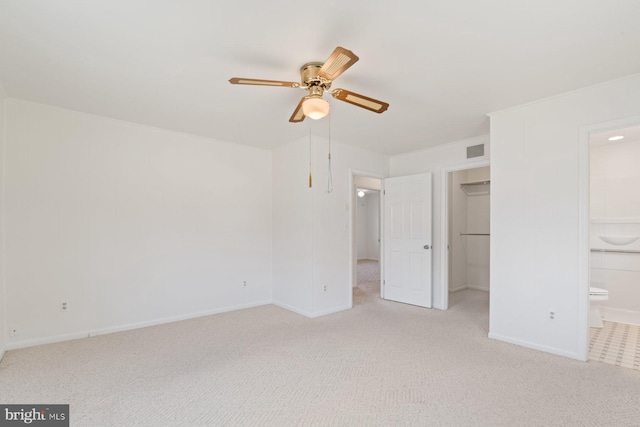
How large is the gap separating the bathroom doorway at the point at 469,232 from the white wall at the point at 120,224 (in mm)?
3591

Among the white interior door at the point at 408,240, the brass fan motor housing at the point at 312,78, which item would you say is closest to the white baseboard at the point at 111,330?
the white interior door at the point at 408,240

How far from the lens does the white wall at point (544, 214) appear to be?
2.83m

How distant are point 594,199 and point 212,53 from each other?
5.17m

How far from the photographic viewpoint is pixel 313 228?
427 centimetres

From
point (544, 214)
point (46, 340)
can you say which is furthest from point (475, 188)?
point (46, 340)

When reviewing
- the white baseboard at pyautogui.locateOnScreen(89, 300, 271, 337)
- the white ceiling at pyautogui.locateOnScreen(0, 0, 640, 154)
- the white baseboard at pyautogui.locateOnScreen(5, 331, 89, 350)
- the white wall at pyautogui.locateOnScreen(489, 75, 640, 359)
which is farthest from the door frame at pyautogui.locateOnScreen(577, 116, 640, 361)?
the white baseboard at pyautogui.locateOnScreen(5, 331, 89, 350)

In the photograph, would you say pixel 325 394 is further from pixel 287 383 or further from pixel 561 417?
pixel 561 417

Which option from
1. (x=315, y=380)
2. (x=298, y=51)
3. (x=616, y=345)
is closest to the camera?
(x=298, y=51)

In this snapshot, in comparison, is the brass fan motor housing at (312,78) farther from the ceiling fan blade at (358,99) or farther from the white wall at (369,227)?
the white wall at (369,227)

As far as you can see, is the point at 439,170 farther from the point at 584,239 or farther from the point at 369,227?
the point at 369,227

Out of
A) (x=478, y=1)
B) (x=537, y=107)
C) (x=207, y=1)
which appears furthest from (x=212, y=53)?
(x=537, y=107)

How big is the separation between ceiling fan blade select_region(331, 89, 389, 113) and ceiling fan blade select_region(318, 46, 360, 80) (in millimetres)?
174

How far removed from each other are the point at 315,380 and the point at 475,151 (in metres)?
3.62

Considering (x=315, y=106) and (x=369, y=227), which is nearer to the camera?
(x=315, y=106)
